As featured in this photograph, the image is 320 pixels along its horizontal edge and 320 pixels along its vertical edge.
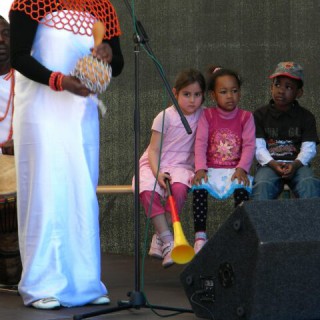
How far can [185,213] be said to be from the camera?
260 inches

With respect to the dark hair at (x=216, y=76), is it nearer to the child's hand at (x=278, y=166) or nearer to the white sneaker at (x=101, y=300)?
the child's hand at (x=278, y=166)

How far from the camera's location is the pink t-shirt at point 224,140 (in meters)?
5.14

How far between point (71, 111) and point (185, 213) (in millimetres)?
2736

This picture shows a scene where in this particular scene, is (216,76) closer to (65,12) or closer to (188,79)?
(188,79)

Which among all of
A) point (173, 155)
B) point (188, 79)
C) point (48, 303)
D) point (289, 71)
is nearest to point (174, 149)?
point (173, 155)

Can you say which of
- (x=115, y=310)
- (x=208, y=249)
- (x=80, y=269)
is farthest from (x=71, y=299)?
(x=208, y=249)

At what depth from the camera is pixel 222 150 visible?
17.0 ft

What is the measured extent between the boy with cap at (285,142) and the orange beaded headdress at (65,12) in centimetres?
169

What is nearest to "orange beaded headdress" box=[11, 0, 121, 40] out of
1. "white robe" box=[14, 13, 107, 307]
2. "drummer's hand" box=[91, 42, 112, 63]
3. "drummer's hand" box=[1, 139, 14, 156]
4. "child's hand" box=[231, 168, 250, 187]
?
"white robe" box=[14, 13, 107, 307]

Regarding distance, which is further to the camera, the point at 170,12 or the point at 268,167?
the point at 170,12

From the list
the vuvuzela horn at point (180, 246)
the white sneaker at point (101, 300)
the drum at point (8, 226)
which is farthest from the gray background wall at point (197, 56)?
the vuvuzela horn at point (180, 246)

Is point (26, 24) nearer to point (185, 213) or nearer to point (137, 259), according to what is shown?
point (137, 259)

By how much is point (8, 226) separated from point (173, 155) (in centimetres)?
114

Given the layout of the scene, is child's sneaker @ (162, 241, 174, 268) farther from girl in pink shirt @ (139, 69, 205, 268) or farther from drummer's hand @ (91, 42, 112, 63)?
drummer's hand @ (91, 42, 112, 63)
